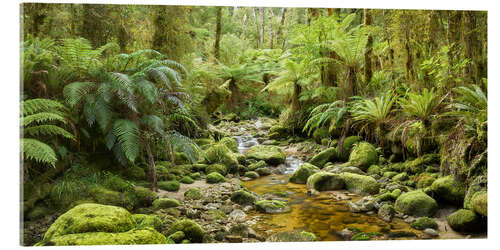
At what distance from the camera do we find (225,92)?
5.00 metres

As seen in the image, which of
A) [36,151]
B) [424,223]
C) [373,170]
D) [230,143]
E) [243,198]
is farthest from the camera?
[230,143]

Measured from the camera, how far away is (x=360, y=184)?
3.17m

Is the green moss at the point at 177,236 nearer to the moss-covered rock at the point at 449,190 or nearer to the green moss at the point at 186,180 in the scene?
the green moss at the point at 186,180

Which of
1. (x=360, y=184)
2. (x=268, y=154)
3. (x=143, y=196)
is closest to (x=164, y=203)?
(x=143, y=196)

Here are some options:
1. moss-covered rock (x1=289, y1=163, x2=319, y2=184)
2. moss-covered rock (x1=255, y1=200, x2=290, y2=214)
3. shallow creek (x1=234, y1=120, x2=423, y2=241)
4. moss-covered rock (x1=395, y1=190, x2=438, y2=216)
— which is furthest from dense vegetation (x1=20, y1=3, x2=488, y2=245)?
moss-covered rock (x1=255, y1=200, x2=290, y2=214)

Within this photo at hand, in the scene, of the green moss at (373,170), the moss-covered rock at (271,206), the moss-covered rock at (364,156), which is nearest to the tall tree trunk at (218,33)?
the moss-covered rock at (271,206)

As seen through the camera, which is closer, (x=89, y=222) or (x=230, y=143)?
(x=89, y=222)

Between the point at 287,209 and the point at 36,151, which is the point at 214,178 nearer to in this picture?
the point at 287,209

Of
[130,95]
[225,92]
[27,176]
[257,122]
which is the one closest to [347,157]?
[257,122]

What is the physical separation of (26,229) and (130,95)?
3.81 feet

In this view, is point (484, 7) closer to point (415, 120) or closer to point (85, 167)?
point (415, 120)

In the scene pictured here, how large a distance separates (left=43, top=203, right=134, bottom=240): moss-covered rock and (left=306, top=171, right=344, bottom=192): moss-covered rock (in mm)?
1805

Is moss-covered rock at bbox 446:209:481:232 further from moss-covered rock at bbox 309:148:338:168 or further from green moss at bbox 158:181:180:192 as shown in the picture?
green moss at bbox 158:181:180:192

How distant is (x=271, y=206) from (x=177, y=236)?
31.5 inches
